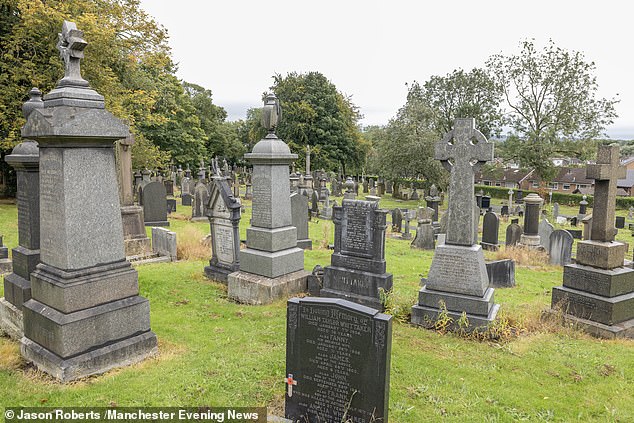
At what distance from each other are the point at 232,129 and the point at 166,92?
2731 cm

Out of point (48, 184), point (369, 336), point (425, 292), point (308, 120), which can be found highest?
point (308, 120)

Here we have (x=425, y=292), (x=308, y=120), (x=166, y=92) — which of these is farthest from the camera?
(x=308, y=120)

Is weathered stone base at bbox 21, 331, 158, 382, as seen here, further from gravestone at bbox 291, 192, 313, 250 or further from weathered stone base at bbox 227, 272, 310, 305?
gravestone at bbox 291, 192, 313, 250

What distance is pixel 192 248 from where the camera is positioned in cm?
1201

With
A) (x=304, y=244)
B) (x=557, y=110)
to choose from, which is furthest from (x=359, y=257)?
(x=557, y=110)

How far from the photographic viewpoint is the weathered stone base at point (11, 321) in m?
5.88

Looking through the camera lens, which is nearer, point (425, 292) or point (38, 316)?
point (38, 316)

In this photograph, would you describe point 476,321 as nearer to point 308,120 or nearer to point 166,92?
point 166,92

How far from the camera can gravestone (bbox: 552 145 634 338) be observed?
21.8ft

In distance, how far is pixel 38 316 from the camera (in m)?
5.05

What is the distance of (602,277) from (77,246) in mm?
7397

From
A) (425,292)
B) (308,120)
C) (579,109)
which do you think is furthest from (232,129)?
(425,292)

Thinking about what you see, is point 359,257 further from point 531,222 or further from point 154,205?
point 154,205

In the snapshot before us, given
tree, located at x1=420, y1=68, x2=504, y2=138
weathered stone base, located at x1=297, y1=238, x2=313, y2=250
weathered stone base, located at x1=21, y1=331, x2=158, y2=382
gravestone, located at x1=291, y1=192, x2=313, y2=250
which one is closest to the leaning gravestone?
weathered stone base, located at x1=21, y1=331, x2=158, y2=382
